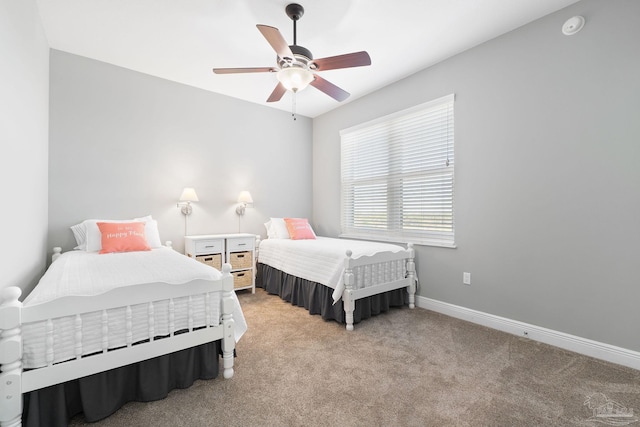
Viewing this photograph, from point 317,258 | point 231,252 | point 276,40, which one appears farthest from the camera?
point 231,252

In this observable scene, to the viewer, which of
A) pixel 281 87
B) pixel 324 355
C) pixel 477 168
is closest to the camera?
pixel 324 355

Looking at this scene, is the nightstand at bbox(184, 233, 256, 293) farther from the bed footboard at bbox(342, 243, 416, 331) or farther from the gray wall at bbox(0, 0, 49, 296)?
the bed footboard at bbox(342, 243, 416, 331)

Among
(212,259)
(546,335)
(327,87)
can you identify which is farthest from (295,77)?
(546,335)

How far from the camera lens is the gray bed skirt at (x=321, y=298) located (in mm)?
2819

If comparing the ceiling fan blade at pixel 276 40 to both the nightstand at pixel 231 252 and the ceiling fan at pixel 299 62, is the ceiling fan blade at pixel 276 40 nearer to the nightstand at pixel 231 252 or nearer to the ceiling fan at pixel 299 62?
the ceiling fan at pixel 299 62

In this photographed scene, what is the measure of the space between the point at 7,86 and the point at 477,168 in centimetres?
348

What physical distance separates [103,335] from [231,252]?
2.21 metres

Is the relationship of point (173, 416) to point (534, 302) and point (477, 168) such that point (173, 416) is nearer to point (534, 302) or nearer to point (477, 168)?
point (534, 302)

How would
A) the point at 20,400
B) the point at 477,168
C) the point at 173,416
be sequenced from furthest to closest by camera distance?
the point at 477,168, the point at 173,416, the point at 20,400

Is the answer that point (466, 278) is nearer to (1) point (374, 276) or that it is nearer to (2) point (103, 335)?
(1) point (374, 276)

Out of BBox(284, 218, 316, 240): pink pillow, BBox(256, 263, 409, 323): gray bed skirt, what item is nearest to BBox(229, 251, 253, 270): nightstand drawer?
BBox(256, 263, 409, 323): gray bed skirt

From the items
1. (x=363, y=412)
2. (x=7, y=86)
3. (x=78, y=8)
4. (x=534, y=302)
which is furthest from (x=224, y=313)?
(x=78, y=8)

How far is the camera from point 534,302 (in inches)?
95.1

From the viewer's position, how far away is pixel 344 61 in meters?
2.12
